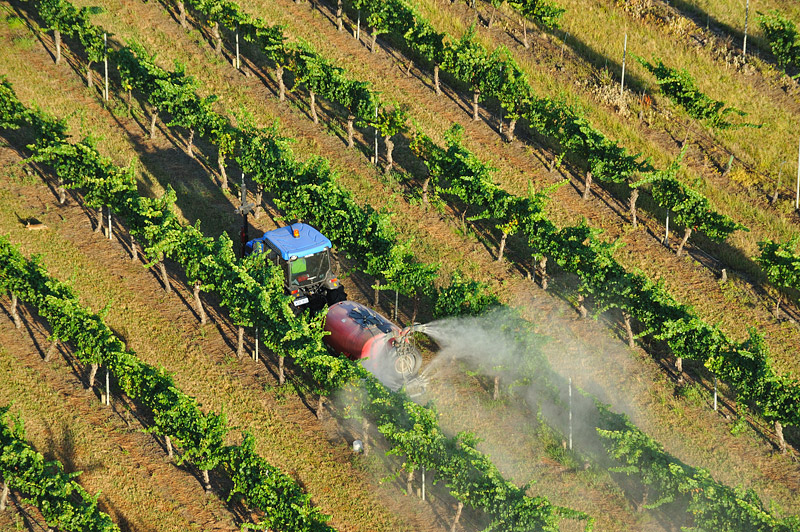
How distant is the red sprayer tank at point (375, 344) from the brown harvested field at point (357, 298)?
66.9 inches

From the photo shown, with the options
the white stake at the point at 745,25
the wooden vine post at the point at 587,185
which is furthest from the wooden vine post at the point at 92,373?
the white stake at the point at 745,25

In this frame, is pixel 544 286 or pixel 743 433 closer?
pixel 743 433

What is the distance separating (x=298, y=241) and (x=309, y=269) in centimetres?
96

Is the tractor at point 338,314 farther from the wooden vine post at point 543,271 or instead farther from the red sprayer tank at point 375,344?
the wooden vine post at point 543,271

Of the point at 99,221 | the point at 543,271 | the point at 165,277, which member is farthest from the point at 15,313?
the point at 543,271

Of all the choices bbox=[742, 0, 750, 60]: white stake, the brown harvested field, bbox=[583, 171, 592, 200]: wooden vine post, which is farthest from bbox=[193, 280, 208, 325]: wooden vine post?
bbox=[742, 0, 750, 60]: white stake

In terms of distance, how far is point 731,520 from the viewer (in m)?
20.6

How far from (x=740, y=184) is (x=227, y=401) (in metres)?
23.7

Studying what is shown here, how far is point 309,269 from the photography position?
88.7 ft

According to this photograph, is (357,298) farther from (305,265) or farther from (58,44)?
(58,44)

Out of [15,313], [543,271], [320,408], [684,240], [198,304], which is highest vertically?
[684,240]

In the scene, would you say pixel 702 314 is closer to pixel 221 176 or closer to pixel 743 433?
pixel 743 433

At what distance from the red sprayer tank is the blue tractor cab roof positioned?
223 centimetres

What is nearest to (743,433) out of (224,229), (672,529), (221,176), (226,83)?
(672,529)
